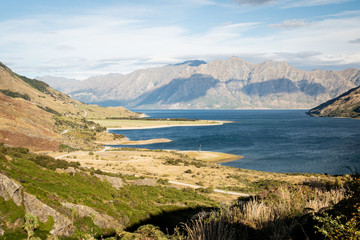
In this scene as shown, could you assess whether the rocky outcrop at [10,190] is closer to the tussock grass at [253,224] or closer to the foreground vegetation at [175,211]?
the foreground vegetation at [175,211]

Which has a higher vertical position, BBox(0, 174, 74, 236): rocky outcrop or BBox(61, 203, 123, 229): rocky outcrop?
BBox(0, 174, 74, 236): rocky outcrop

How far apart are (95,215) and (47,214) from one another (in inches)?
142

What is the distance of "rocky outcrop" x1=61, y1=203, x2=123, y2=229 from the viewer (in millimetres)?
18016

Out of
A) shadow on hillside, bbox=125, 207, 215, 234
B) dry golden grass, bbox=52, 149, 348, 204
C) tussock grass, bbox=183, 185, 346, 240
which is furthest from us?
dry golden grass, bbox=52, 149, 348, 204

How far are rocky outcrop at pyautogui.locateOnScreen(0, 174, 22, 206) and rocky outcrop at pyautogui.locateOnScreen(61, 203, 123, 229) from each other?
2992 millimetres

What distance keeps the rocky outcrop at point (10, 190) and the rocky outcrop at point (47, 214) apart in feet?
1.47

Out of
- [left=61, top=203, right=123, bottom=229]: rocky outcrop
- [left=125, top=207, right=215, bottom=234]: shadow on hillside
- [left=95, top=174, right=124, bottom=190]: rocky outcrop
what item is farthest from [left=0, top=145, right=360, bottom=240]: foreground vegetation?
[left=95, top=174, right=124, bottom=190]: rocky outcrop

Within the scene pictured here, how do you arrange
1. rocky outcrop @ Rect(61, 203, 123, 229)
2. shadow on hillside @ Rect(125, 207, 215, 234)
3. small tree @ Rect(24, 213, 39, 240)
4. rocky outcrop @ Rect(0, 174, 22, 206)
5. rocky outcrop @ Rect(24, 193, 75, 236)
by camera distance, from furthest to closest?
shadow on hillside @ Rect(125, 207, 215, 234)
rocky outcrop @ Rect(61, 203, 123, 229)
rocky outcrop @ Rect(24, 193, 75, 236)
rocky outcrop @ Rect(0, 174, 22, 206)
small tree @ Rect(24, 213, 39, 240)

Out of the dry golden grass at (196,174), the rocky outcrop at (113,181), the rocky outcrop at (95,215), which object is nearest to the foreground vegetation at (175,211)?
the rocky outcrop at (95,215)

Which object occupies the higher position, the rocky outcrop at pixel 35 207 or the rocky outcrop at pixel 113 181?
the rocky outcrop at pixel 35 207

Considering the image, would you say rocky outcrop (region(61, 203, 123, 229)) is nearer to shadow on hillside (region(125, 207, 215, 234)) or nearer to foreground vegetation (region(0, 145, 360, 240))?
foreground vegetation (region(0, 145, 360, 240))

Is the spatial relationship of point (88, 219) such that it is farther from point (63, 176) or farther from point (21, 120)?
point (21, 120)

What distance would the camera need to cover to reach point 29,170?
22.0 meters

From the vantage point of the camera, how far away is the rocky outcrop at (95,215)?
1802 cm
